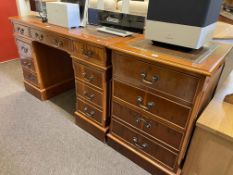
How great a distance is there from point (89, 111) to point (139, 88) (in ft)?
1.98

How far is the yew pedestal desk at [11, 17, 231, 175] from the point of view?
37.3 inches

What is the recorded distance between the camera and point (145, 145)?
1274 millimetres

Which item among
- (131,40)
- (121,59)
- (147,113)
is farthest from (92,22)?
(147,113)

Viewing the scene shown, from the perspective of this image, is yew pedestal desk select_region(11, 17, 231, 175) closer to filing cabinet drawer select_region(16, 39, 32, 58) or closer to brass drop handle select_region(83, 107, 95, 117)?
brass drop handle select_region(83, 107, 95, 117)

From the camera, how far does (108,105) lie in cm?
143

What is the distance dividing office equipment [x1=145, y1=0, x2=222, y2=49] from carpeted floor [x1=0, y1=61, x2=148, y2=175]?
0.95 meters

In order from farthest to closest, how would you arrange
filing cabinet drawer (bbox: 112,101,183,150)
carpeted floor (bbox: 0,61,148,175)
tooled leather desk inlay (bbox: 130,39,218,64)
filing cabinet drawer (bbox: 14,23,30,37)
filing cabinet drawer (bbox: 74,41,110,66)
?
filing cabinet drawer (bbox: 14,23,30,37) → carpeted floor (bbox: 0,61,148,175) → filing cabinet drawer (bbox: 74,41,110,66) → filing cabinet drawer (bbox: 112,101,183,150) → tooled leather desk inlay (bbox: 130,39,218,64)

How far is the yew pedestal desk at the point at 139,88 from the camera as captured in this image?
0.95 m

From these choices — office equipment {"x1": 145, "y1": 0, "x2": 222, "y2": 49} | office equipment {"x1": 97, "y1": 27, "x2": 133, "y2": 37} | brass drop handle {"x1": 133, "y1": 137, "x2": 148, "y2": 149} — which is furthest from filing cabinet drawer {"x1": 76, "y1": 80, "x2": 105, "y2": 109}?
office equipment {"x1": 145, "y1": 0, "x2": 222, "y2": 49}

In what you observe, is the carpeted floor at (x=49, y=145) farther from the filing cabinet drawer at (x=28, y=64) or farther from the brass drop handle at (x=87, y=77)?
the brass drop handle at (x=87, y=77)

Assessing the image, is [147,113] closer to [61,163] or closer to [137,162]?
[137,162]

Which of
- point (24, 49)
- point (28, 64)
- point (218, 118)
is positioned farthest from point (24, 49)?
Answer: point (218, 118)

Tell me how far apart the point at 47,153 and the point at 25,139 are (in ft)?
0.89

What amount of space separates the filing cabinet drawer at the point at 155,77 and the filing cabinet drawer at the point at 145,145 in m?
0.39
